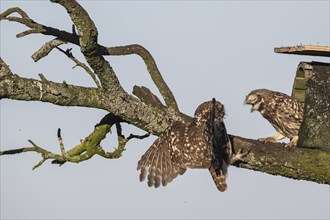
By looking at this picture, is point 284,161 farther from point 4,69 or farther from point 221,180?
point 4,69

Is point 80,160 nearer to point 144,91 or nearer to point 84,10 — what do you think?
point 144,91

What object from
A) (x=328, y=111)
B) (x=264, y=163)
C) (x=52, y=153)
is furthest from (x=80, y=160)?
(x=328, y=111)

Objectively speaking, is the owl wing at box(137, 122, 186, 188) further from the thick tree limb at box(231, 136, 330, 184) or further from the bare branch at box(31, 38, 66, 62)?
the bare branch at box(31, 38, 66, 62)

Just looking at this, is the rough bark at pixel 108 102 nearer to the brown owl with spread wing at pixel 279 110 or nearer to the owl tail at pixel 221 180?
the owl tail at pixel 221 180

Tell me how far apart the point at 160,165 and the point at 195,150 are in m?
0.71

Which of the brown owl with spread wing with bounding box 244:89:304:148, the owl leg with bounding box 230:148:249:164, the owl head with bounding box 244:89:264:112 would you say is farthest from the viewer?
the owl head with bounding box 244:89:264:112

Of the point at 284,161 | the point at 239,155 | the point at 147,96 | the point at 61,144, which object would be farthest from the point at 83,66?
the point at 284,161

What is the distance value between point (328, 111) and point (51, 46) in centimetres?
341

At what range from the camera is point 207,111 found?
410 inches

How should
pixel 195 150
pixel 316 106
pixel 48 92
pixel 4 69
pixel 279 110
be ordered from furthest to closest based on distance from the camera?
1. pixel 279 110
2. pixel 316 106
3. pixel 195 150
4. pixel 48 92
5. pixel 4 69

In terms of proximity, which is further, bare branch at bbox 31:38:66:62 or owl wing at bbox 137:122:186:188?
owl wing at bbox 137:122:186:188

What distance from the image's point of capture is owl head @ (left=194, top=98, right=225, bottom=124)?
1016 cm

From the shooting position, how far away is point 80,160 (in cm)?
993

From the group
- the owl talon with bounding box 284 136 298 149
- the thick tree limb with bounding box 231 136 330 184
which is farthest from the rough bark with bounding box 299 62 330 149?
the thick tree limb with bounding box 231 136 330 184
